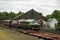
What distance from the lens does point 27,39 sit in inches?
1249

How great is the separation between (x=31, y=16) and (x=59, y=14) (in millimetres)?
45816

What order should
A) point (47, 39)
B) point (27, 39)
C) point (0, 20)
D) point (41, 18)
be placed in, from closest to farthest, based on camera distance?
point (47, 39)
point (27, 39)
point (41, 18)
point (0, 20)

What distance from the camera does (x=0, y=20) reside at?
101 metres

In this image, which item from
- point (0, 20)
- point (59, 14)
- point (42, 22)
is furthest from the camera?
point (59, 14)

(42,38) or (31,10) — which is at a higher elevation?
(31,10)

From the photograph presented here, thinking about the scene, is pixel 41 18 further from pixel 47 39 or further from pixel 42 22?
pixel 47 39

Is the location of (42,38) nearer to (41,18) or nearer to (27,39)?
(27,39)

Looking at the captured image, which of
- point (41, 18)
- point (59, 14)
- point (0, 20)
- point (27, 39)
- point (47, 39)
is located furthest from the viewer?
point (59, 14)

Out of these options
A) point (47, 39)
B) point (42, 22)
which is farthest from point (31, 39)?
point (42, 22)

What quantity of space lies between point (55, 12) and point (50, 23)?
54.6 m

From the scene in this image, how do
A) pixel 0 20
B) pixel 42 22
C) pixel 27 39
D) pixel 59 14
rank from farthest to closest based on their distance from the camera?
pixel 59 14, pixel 0 20, pixel 42 22, pixel 27 39

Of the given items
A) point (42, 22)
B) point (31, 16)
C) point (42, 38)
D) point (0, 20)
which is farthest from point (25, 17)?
point (42, 38)

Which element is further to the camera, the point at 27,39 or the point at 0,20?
the point at 0,20

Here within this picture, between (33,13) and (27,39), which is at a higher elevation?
(33,13)
